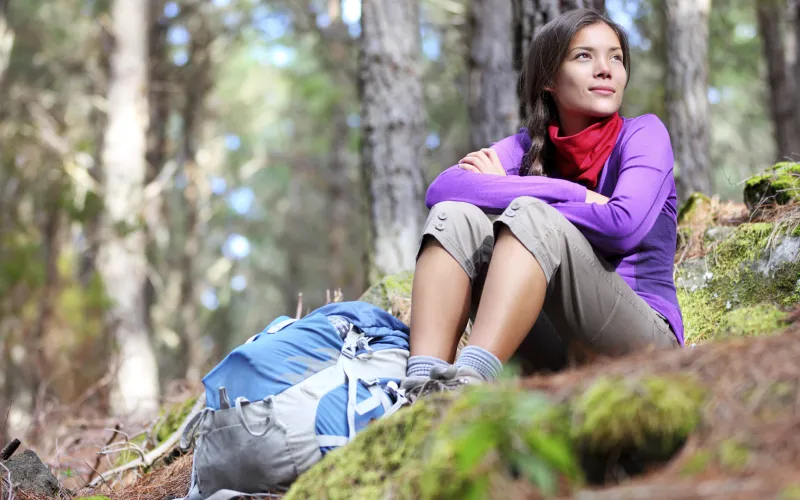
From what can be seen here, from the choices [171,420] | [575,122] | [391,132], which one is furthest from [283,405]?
[391,132]

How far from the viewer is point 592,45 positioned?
302 cm

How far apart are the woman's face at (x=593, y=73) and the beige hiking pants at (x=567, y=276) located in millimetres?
699

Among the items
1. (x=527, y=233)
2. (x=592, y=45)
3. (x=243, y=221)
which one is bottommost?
(x=243, y=221)

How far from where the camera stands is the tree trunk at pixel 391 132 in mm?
5633

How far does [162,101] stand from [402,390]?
12424 mm

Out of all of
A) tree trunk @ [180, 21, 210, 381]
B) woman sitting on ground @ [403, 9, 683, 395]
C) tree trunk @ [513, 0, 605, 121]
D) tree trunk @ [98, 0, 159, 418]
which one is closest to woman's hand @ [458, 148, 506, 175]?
woman sitting on ground @ [403, 9, 683, 395]

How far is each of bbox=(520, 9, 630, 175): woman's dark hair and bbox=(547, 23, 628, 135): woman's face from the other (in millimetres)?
35

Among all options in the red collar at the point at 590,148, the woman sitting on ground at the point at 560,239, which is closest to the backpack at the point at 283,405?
the woman sitting on ground at the point at 560,239

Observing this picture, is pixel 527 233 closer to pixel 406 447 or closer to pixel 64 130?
pixel 406 447

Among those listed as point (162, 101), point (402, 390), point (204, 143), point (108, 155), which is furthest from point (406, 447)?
point (204, 143)

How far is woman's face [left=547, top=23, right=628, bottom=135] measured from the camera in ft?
A: 9.84

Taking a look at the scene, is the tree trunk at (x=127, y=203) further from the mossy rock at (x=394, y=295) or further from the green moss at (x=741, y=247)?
the green moss at (x=741, y=247)

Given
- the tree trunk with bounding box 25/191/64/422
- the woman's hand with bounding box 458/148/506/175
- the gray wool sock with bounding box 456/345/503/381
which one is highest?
the woman's hand with bounding box 458/148/506/175

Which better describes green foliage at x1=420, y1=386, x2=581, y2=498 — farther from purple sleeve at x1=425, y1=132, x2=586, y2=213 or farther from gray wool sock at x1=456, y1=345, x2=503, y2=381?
purple sleeve at x1=425, y1=132, x2=586, y2=213
